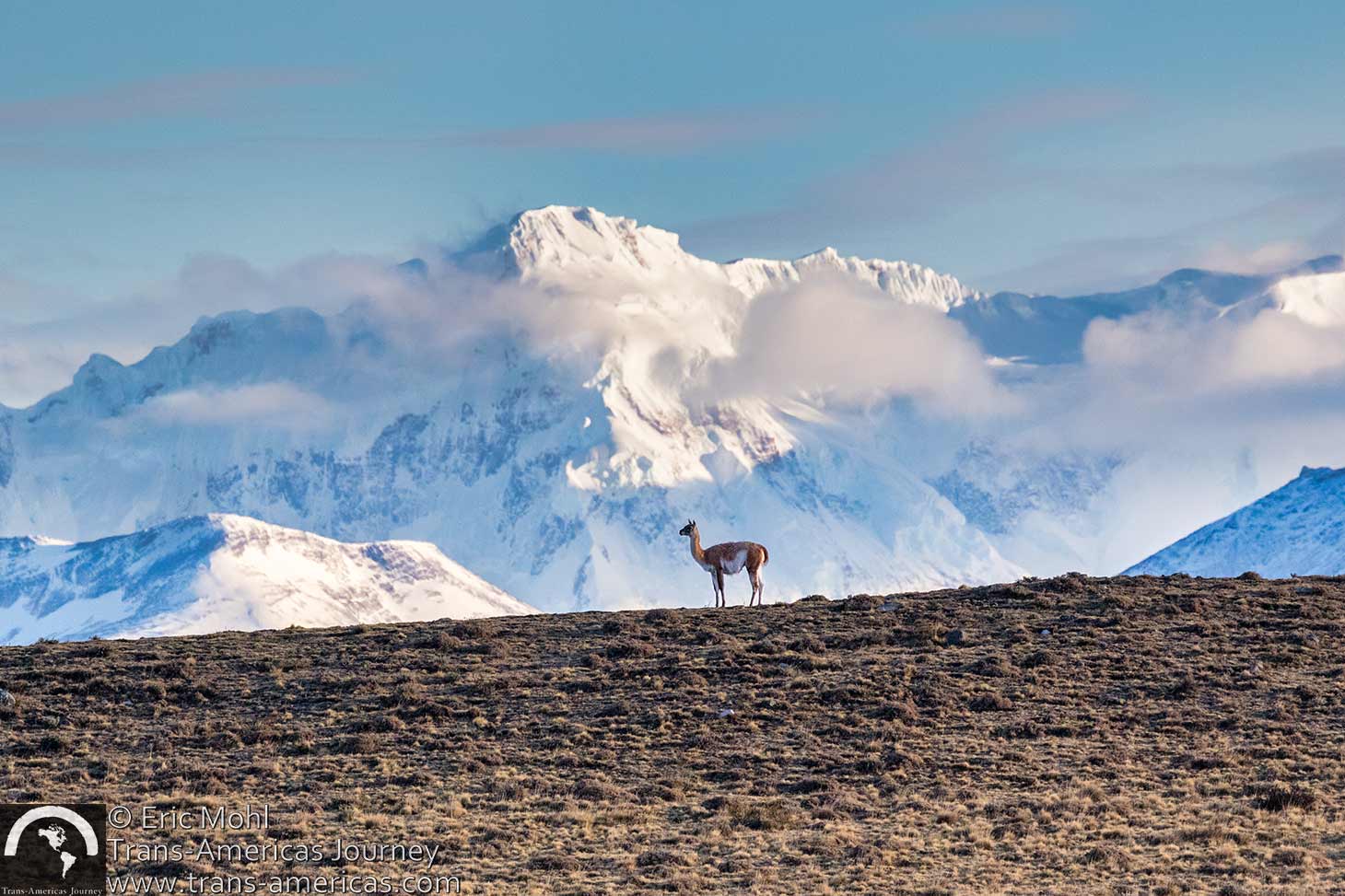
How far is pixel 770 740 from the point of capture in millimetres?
46938

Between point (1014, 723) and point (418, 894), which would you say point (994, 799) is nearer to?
point (1014, 723)

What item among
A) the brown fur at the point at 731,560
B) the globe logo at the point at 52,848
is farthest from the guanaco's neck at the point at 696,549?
the globe logo at the point at 52,848

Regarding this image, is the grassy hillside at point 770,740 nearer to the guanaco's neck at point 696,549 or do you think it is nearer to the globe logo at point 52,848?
the globe logo at point 52,848

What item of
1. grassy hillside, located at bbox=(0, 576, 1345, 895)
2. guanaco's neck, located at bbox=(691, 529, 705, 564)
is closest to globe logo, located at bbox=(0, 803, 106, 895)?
grassy hillside, located at bbox=(0, 576, 1345, 895)

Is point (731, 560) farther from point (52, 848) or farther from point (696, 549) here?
point (52, 848)

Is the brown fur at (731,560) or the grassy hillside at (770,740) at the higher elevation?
the brown fur at (731,560)

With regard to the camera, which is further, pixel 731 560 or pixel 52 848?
pixel 731 560

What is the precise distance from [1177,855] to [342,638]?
3081cm

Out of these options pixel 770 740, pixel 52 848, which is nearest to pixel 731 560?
pixel 770 740

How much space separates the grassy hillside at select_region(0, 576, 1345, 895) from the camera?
122ft

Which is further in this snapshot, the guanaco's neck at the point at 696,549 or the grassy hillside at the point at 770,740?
the guanaco's neck at the point at 696,549

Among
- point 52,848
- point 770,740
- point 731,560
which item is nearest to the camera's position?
point 52,848

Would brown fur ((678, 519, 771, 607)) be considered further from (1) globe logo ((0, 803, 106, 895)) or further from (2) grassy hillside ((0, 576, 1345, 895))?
(1) globe logo ((0, 803, 106, 895))

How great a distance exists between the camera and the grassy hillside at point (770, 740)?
37188mm
